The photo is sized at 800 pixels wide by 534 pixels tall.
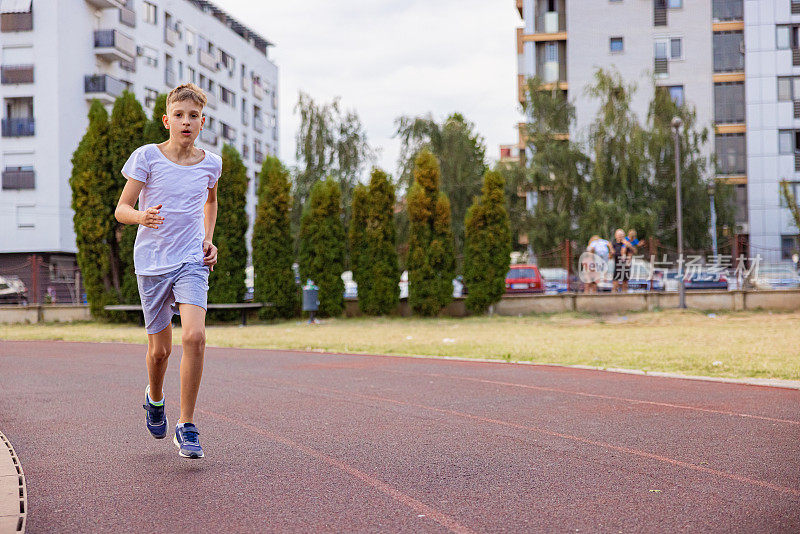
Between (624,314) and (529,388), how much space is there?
1488cm

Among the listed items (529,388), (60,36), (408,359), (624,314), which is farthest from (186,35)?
(529,388)

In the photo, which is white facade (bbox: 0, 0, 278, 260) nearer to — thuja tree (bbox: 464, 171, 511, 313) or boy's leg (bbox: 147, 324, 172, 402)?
thuja tree (bbox: 464, 171, 511, 313)

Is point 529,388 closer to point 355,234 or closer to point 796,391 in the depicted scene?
point 796,391

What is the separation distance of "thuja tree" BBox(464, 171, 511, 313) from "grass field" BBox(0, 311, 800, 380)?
4.24 ft

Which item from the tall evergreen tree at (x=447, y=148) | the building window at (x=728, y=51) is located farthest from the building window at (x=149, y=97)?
the building window at (x=728, y=51)

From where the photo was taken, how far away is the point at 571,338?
16.2m

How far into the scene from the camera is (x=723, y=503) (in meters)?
4.17

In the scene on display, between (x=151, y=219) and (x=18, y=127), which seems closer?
(x=151, y=219)

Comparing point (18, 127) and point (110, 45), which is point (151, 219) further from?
point (110, 45)

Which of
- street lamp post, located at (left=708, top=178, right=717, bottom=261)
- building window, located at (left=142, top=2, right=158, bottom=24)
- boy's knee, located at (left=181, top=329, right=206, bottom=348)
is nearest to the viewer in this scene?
boy's knee, located at (left=181, top=329, right=206, bottom=348)

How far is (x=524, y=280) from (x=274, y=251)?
25.7ft

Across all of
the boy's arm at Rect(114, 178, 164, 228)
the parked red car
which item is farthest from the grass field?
the boy's arm at Rect(114, 178, 164, 228)

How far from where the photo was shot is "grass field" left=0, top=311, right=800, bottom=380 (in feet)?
37.2

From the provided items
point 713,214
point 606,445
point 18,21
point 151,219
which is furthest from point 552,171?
point 151,219
